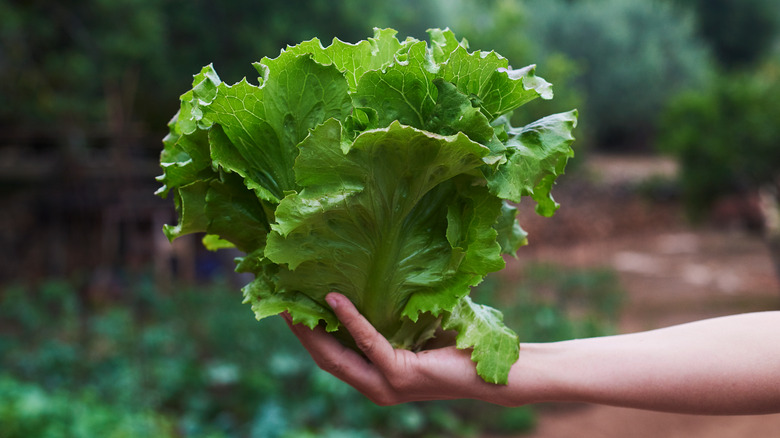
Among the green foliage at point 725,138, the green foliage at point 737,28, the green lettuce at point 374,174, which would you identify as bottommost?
the green foliage at point 725,138

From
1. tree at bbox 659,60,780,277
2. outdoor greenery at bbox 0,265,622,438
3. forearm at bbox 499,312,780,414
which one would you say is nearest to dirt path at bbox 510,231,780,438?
outdoor greenery at bbox 0,265,622,438

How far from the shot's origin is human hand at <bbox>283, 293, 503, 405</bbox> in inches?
66.5

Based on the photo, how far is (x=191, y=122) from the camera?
5.24 feet

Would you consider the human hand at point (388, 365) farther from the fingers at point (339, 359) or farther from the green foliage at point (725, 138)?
the green foliage at point (725, 138)

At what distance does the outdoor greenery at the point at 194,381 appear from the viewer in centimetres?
443

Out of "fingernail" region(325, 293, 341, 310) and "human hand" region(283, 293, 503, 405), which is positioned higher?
"fingernail" region(325, 293, 341, 310)

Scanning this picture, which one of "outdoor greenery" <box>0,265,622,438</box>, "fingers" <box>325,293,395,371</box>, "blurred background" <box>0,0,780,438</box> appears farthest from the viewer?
"blurred background" <box>0,0,780,438</box>

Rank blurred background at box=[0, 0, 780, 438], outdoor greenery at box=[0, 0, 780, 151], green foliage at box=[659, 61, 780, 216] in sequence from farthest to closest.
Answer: green foliage at box=[659, 61, 780, 216]
outdoor greenery at box=[0, 0, 780, 151]
blurred background at box=[0, 0, 780, 438]

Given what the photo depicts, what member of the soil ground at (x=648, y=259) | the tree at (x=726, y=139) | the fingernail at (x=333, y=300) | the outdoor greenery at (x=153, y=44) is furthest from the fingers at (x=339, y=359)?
the tree at (x=726, y=139)

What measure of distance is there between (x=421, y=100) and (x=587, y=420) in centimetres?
634

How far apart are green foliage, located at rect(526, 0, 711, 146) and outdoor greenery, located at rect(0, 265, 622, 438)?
1780 cm

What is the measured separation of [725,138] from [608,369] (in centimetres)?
1327

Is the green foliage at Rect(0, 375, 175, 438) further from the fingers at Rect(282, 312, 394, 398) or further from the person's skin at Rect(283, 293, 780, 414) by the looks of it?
the person's skin at Rect(283, 293, 780, 414)

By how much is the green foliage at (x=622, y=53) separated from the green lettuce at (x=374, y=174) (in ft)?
71.2
